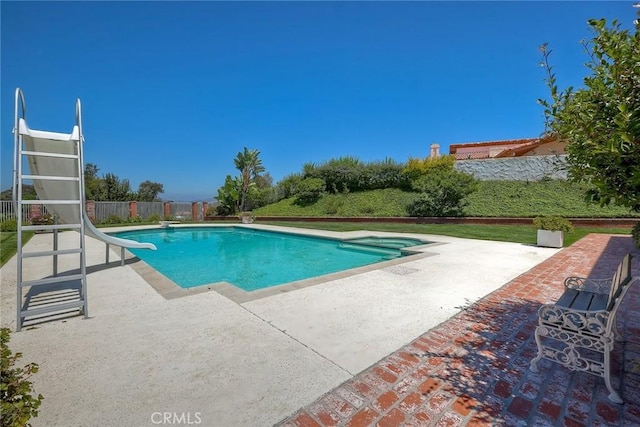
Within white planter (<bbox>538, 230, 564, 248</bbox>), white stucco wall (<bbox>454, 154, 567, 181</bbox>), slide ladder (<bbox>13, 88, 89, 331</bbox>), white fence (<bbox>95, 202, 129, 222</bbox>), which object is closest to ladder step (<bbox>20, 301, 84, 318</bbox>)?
slide ladder (<bbox>13, 88, 89, 331</bbox>)

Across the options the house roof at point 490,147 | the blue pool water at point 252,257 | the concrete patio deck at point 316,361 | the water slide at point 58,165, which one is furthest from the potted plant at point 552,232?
the house roof at point 490,147

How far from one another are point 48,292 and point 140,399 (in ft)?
13.7

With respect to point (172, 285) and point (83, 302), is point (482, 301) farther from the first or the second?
point (83, 302)

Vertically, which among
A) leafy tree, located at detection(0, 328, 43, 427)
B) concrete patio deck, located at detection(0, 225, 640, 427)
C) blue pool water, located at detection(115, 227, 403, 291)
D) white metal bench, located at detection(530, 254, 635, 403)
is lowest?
blue pool water, located at detection(115, 227, 403, 291)

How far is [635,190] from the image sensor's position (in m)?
1.98

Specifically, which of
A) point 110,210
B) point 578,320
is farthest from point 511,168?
point 110,210

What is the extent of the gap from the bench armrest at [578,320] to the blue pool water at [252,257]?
18.3ft

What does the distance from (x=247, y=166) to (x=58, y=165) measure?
18592 mm

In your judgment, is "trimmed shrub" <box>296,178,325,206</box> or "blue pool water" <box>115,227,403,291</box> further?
"trimmed shrub" <box>296,178,325,206</box>

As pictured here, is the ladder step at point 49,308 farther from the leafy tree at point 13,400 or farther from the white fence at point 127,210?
the white fence at point 127,210

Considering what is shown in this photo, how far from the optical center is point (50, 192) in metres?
4.86

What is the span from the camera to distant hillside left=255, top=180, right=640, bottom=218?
15008 mm

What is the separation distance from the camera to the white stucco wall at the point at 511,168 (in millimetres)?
17906

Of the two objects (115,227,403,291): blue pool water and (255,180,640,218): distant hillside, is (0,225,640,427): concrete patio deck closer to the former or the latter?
(115,227,403,291): blue pool water
